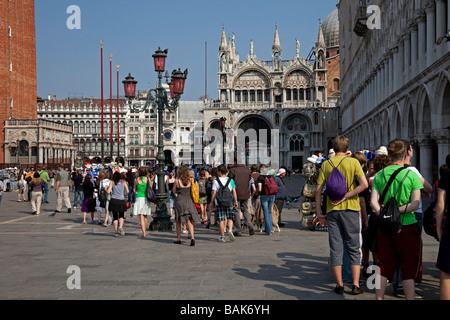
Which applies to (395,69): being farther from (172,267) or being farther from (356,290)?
(356,290)

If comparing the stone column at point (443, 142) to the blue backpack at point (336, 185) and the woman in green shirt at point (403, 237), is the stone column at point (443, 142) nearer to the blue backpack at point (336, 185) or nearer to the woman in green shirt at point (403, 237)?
the blue backpack at point (336, 185)

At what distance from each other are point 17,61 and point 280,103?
108ft

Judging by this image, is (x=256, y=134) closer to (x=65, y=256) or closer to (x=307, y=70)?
(x=307, y=70)

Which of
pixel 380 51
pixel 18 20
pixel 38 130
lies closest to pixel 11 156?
pixel 38 130

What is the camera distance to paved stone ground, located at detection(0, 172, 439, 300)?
6.44 m

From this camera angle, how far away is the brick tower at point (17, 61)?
2231 inches

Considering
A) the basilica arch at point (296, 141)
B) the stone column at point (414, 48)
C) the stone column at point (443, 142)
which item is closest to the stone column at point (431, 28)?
the stone column at point (414, 48)

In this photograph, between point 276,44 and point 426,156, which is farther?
point 276,44

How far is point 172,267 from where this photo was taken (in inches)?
321

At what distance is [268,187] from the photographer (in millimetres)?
12094

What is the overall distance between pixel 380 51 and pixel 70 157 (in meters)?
56.6

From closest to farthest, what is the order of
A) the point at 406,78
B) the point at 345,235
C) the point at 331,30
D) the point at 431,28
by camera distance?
the point at 345,235
the point at 431,28
the point at 406,78
the point at 331,30

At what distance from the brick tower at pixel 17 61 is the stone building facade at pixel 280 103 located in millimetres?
22199

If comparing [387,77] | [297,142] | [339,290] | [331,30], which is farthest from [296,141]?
[339,290]
